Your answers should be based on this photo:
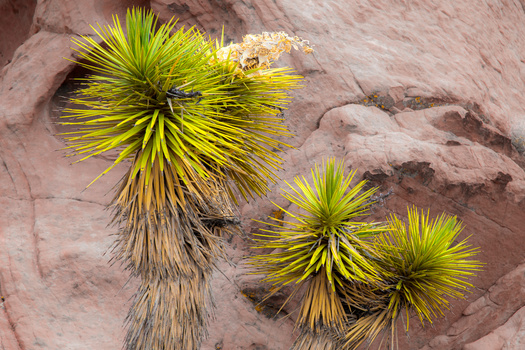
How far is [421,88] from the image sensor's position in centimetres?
695

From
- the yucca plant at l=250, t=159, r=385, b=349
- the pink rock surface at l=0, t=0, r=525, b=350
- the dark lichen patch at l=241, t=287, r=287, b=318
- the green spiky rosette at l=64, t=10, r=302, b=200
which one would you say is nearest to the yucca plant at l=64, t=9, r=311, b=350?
the green spiky rosette at l=64, t=10, r=302, b=200

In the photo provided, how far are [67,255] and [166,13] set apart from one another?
14.3 feet

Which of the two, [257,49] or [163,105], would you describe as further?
[257,49]

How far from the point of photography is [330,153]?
636 centimetres

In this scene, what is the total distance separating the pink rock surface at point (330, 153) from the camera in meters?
6.07

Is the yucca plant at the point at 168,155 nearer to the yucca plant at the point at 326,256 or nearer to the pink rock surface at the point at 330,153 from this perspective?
the yucca plant at the point at 326,256

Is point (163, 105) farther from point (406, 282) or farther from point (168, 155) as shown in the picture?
point (406, 282)

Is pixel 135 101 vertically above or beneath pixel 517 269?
above

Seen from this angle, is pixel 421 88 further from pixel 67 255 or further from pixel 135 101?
pixel 67 255

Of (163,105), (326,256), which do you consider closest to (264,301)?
(326,256)

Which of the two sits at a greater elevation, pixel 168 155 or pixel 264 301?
pixel 168 155

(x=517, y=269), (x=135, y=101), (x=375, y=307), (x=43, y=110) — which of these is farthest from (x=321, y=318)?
(x=43, y=110)

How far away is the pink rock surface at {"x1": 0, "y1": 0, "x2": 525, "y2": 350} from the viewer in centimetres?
607

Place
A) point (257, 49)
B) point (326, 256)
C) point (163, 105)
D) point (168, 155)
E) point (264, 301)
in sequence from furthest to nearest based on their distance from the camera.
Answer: point (264, 301)
point (257, 49)
point (326, 256)
point (163, 105)
point (168, 155)
